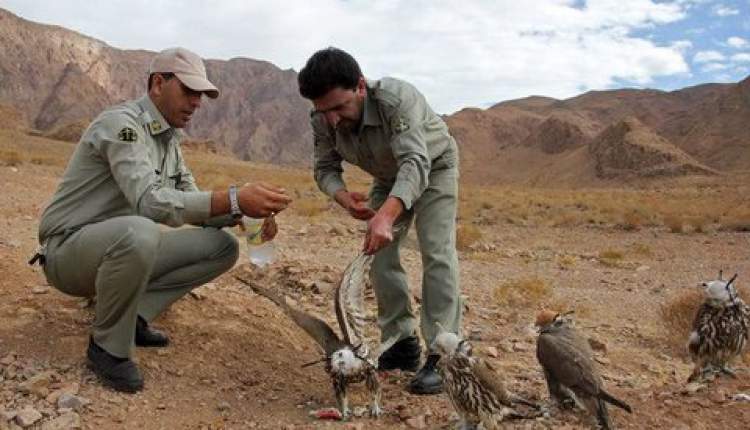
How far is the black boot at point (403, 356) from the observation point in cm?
500

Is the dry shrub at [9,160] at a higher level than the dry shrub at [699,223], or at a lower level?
higher

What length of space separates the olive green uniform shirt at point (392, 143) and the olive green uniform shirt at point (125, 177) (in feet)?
3.30

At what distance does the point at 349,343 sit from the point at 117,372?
1307 millimetres

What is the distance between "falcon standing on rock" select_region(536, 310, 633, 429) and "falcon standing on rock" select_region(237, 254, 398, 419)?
939 mm

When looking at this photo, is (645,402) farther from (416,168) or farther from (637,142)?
(637,142)

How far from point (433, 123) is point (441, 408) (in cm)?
173

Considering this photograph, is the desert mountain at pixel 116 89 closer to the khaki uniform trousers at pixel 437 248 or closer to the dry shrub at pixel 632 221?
the dry shrub at pixel 632 221

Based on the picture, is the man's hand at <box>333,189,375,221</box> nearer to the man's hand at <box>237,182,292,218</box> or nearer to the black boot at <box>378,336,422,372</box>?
the man's hand at <box>237,182,292,218</box>

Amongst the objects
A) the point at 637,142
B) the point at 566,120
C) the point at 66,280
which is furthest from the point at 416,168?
the point at 566,120

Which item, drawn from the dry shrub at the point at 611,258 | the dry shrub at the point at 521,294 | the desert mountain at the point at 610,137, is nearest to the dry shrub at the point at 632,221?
the dry shrub at the point at 611,258

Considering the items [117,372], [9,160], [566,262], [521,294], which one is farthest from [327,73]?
[9,160]

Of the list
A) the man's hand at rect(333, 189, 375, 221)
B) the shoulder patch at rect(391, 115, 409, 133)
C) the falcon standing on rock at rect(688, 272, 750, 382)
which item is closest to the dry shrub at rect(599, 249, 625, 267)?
the falcon standing on rock at rect(688, 272, 750, 382)

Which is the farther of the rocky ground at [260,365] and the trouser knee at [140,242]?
the rocky ground at [260,365]

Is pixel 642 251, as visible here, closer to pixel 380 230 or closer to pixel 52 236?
pixel 380 230
